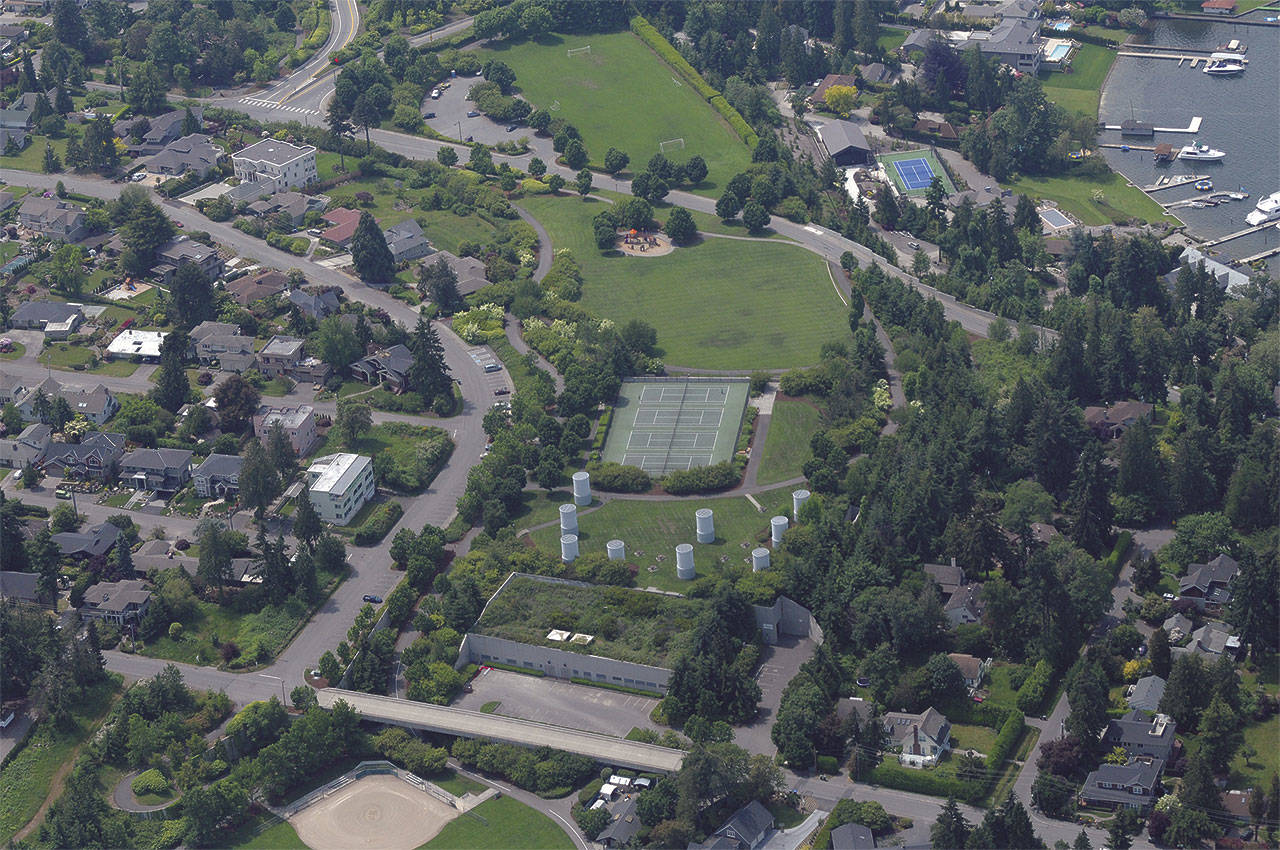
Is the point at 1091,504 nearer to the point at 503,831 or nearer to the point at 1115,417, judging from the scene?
the point at 1115,417

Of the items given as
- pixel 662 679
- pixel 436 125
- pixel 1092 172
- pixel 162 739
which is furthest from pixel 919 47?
pixel 162 739

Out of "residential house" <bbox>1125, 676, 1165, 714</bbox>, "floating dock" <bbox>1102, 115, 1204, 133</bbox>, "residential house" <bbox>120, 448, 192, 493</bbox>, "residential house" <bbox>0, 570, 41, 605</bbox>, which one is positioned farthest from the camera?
"floating dock" <bbox>1102, 115, 1204, 133</bbox>

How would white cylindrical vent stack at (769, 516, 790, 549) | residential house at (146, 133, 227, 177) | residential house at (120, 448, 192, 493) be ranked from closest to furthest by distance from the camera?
white cylindrical vent stack at (769, 516, 790, 549) < residential house at (120, 448, 192, 493) < residential house at (146, 133, 227, 177)

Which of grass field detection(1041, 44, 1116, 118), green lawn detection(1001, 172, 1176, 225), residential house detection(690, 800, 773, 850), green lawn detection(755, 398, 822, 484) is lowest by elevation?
green lawn detection(1001, 172, 1176, 225)

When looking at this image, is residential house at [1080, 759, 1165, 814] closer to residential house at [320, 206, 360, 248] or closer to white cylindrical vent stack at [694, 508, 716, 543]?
white cylindrical vent stack at [694, 508, 716, 543]

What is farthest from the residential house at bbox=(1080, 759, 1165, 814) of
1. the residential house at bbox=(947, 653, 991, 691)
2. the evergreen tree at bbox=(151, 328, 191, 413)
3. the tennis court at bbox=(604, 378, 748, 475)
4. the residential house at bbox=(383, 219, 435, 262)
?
the residential house at bbox=(383, 219, 435, 262)

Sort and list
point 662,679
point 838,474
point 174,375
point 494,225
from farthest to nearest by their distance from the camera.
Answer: point 494,225 → point 174,375 → point 838,474 → point 662,679

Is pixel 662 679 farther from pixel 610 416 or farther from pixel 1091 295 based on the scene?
pixel 1091 295
